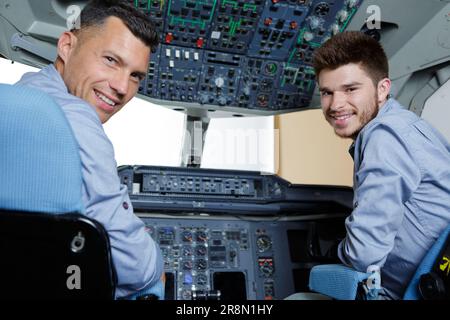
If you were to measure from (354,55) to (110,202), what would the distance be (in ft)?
4.01

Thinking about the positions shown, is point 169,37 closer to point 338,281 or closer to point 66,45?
point 66,45

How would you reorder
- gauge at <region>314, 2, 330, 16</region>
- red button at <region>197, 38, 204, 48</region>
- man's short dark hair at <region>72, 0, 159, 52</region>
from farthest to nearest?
1. red button at <region>197, 38, 204, 48</region>
2. gauge at <region>314, 2, 330, 16</region>
3. man's short dark hair at <region>72, 0, 159, 52</region>

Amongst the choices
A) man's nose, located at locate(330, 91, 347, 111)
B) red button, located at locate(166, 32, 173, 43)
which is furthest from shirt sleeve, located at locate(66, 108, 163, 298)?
red button, located at locate(166, 32, 173, 43)

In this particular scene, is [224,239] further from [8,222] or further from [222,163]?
[8,222]

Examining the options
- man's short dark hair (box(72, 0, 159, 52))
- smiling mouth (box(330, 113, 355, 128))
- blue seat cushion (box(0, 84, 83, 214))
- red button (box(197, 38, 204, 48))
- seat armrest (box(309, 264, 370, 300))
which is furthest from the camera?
red button (box(197, 38, 204, 48))

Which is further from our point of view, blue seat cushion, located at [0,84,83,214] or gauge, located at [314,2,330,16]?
gauge, located at [314,2,330,16]

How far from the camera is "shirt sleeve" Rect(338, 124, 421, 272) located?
132cm

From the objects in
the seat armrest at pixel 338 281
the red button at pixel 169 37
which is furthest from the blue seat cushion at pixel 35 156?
the red button at pixel 169 37

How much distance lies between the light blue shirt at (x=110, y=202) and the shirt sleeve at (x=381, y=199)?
0.66 m

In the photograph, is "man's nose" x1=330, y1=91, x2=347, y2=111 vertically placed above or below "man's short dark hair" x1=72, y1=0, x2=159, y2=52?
below

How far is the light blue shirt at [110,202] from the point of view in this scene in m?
0.93

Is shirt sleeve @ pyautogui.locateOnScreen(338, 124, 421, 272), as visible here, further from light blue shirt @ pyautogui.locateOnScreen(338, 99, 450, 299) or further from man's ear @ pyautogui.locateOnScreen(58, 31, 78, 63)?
man's ear @ pyautogui.locateOnScreen(58, 31, 78, 63)

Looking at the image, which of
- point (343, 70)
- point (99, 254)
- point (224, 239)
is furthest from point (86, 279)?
point (224, 239)

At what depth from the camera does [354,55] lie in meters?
1.74
